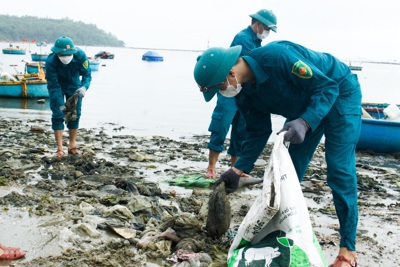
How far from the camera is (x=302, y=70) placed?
303 centimetres

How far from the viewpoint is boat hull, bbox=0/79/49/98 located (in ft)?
57.5

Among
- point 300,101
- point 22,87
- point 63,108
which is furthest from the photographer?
point 22,87

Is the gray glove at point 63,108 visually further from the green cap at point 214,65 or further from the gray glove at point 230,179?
the green cap at point 214,65

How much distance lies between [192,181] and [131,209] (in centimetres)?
152

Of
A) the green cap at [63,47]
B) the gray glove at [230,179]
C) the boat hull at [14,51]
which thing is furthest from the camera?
the boat hull at [14,51]

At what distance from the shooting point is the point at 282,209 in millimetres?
2984

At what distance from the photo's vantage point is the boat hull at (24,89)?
17.5 metres

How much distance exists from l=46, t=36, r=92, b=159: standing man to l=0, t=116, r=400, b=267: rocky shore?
504mm

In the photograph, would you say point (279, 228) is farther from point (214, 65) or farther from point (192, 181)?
point (192, 181)

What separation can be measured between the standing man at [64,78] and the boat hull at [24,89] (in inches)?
455

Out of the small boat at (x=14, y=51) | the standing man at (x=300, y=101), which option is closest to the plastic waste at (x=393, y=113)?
the standing man at (x=300, y=101)

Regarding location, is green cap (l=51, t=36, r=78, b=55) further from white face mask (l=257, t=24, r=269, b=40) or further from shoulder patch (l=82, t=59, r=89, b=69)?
white face mask (l=257, t=24, r=269, b=40)

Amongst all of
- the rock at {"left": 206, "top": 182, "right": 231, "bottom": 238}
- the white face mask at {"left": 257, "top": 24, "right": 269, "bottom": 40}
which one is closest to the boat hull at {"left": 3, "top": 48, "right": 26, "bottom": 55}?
the white face mask at {"left": 257, "top": 24, "right": 269, "bottom": 40}

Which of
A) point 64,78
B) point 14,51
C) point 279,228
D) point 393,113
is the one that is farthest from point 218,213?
point 14,51
